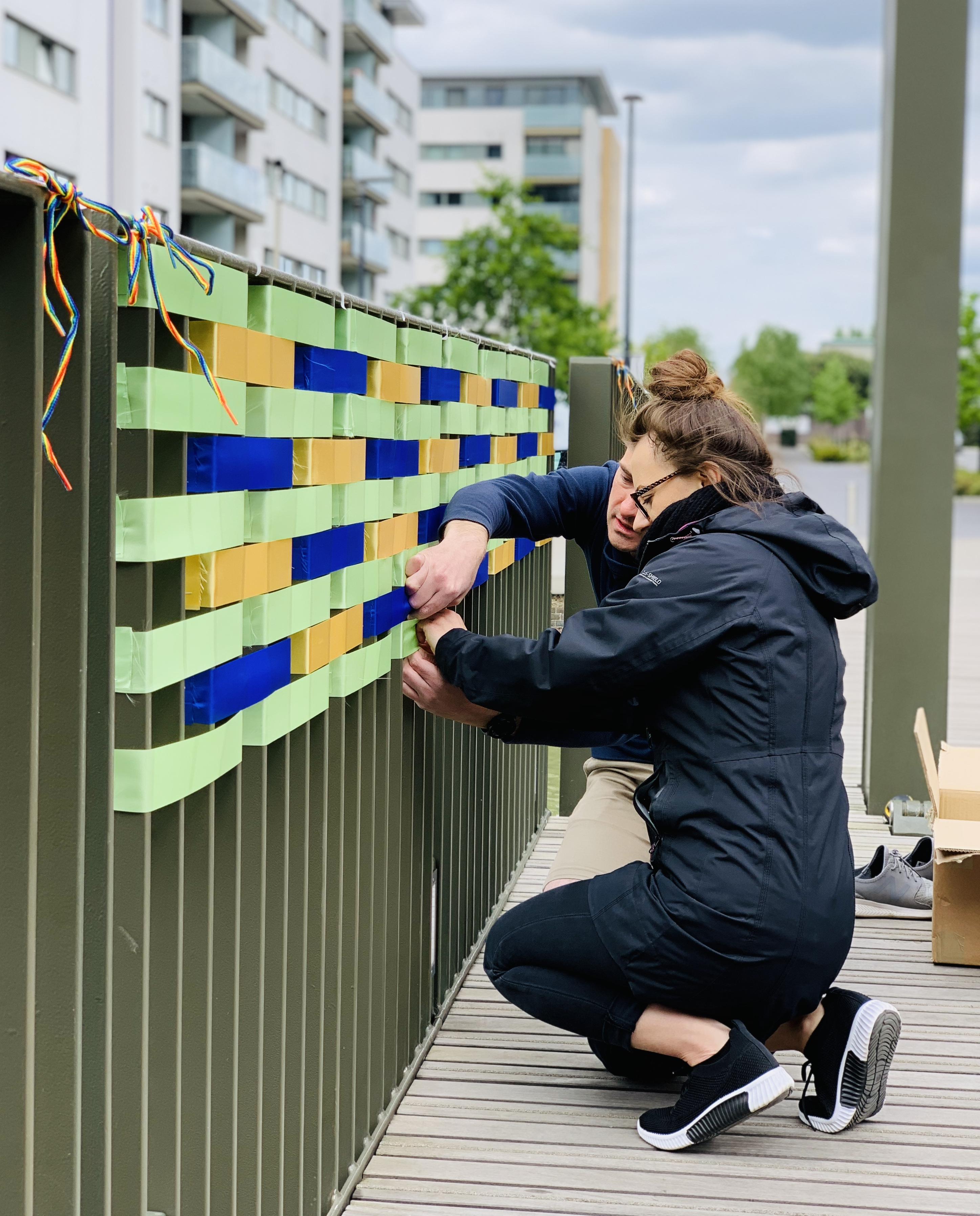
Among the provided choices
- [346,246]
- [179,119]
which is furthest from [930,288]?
[346,246]

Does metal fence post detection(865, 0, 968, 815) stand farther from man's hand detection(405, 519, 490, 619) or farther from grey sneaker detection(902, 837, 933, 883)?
man's hand detection(405, 519, 490, 619)

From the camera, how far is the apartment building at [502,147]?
88.1m

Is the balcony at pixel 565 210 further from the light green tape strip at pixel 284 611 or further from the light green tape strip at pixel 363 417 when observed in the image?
the light green tape strip at pixel 284 611

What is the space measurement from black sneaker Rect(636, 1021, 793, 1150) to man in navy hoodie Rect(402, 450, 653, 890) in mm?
625

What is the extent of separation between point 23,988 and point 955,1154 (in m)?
2.15

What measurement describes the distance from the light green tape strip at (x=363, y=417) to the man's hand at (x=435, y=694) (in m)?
0.50

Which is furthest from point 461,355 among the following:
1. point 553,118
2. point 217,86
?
point 553,118

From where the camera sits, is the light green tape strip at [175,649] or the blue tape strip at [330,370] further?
the blue tape strip at [330,370]

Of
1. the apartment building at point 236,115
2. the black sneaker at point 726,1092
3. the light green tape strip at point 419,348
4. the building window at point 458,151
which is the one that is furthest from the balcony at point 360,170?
the black sneaker at point 726,1092

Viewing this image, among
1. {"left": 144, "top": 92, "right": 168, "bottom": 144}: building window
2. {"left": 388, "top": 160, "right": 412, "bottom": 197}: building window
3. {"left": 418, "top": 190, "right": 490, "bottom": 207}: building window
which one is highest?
{"left": 418, "top": 190, "right": 490, "bottom": 207}: building window

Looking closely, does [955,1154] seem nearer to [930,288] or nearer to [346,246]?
[930,288]

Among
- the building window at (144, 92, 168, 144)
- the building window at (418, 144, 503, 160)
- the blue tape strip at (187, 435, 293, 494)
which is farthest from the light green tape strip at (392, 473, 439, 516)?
the building window at (418, 144, 503, 160)

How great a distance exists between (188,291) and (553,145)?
9140 cm

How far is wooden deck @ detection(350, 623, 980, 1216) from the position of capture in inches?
106
